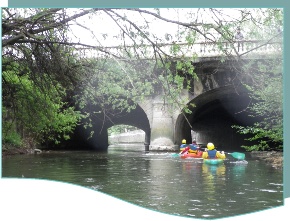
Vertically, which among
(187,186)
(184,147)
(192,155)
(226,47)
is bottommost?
(187,186)

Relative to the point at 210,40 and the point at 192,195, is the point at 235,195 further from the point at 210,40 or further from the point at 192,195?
the point at 210,40

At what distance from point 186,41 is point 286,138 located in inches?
43.9

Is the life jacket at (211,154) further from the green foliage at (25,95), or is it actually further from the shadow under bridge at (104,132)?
the shadow under bridge at (104,132)

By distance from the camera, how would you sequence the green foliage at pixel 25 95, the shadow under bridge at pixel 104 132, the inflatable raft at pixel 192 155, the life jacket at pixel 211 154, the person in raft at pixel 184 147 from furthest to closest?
the shadow under bridge at pixel 104 132 → the person in raft at pixel 184 147 → the inflatable raft at pixel 192 155 → the life jacket at pixel 211 154 → the green foliage at pixel 25 95

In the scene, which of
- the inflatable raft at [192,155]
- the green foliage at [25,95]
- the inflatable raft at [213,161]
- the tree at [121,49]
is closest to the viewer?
the tree at [121,49]

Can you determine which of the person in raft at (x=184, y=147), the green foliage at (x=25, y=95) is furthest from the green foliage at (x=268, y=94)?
the person in raft at (x=184, y=147)

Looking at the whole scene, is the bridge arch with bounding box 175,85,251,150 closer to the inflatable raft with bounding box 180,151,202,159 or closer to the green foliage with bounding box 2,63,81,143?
the inflatable raft with bounding box 180,151,202,159

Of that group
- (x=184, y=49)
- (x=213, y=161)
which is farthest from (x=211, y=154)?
(x=184, y=49)

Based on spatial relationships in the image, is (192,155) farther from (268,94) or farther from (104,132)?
(104,132)

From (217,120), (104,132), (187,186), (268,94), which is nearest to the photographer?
(268,94)

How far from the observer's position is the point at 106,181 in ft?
14.9

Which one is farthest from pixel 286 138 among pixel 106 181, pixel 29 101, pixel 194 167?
pixel 194 167

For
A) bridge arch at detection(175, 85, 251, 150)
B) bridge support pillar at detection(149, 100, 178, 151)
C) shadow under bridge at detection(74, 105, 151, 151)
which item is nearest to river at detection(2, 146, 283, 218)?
bridge support pillar at detection(149, 100, 178, 151)

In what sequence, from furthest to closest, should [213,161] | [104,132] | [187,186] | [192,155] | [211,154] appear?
1. [104,132]
2. [192,155]
3. [211,154]
4. [213,161]
5. [187,186]
